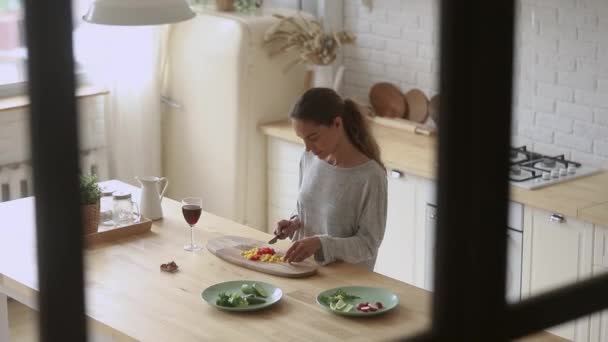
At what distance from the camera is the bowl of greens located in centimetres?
296

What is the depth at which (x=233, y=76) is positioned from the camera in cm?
514

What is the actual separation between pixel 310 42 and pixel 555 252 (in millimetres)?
1758

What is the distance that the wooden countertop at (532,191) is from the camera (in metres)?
3.96

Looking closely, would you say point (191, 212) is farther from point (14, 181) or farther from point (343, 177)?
point (14, 181)

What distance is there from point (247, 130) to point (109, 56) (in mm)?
797

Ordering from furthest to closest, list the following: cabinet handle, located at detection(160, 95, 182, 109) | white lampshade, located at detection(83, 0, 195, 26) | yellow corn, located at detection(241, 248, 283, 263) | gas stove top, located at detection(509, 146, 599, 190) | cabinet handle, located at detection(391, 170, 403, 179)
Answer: cabinet handle, located at detection(160, 95, 182, 109) < cabinet handle, located at detection(391, 170, 403, 179) < gas stove top, located at detection(509, 146, 599, 190) < yellow corn, located at detection(241, 248, 283, 263) < white lampshade, located at detection(83, 0, 195, 26)

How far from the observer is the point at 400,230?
187 inches

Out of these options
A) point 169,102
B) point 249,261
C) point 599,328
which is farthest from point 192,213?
point 169,102

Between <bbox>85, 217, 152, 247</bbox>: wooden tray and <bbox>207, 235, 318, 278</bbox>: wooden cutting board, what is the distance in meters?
0.29

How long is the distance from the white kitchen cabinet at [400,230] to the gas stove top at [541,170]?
0.48 meters

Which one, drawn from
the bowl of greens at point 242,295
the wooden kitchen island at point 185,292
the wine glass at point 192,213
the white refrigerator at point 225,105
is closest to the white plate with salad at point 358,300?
the wooden kitchen island at point 185,292

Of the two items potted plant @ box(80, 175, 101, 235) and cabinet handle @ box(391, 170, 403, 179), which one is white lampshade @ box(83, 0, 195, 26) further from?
cabinet handle @ box(391, 170, 403, 179)

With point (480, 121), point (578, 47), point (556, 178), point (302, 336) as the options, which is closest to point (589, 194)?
point (556, 178)

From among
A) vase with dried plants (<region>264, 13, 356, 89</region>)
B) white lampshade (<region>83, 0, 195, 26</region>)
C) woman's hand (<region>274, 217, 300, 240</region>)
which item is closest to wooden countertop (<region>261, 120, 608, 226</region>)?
vase with dried plants (<region>264, 13, 356, 89</region>)
